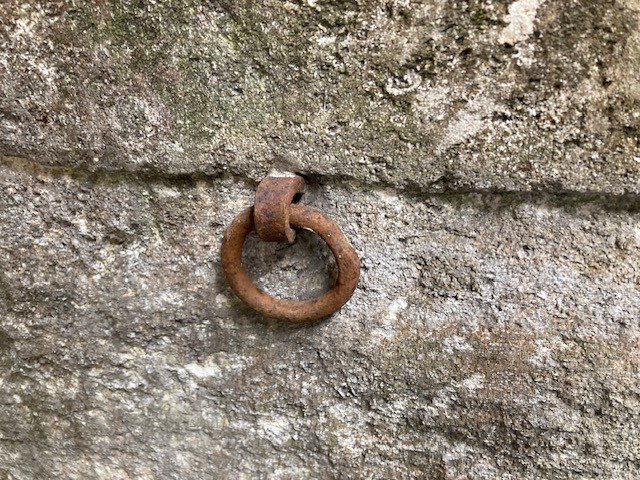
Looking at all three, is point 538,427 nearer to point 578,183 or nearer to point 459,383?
point 459,383

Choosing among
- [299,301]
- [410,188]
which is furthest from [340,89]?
[299,301]

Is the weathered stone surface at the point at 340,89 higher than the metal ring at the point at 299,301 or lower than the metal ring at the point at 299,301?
higher

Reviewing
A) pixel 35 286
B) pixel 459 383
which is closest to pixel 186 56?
pixel 35 286

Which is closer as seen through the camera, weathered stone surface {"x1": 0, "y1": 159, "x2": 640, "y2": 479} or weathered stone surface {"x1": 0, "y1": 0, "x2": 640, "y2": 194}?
weathered stone surface {"x1": 0, "y1": 0, "x2": 640, "y2": 194}

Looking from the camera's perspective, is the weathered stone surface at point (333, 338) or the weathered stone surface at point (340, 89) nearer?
the weathered stone surface at point (340, 89)

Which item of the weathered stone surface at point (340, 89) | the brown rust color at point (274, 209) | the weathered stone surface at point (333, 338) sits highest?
the weathered stone surface at point (340, 89)
